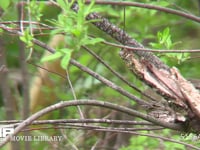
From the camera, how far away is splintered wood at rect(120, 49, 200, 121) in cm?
169

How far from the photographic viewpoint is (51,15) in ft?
11.3

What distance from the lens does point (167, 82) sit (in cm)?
175

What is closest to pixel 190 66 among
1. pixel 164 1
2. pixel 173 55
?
pixel 164 1

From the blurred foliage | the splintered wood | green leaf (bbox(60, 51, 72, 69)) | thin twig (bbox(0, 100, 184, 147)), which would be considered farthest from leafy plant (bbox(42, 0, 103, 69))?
the blurred foliage

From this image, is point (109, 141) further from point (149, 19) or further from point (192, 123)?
point (192, 123)

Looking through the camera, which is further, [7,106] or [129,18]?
[129,18]

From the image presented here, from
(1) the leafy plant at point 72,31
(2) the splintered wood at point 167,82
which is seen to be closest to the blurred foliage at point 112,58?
(2) the splintered wood at point 167,82

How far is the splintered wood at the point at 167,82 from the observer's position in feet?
5.55

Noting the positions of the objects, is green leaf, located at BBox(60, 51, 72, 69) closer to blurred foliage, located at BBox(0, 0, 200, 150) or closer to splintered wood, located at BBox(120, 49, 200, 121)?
splintered wood, located at BBox(120, 49, 200, 121)

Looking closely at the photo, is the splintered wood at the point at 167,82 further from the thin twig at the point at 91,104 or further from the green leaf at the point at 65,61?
the green leaf at the point at 65,61

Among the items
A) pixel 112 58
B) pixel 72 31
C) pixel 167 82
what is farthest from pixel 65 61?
pixel 112 58

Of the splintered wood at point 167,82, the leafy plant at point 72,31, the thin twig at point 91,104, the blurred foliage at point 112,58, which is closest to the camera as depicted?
the thin twig at point 91,104

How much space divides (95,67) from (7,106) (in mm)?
863

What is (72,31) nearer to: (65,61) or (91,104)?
(65,61)
